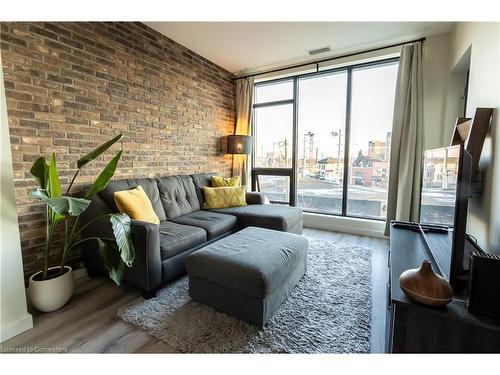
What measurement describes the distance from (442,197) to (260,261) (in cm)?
117

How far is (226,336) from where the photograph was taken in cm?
142

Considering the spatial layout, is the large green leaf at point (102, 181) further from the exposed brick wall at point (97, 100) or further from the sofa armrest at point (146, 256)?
the exposed brick wall at point (97, 100)

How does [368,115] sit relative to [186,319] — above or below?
above

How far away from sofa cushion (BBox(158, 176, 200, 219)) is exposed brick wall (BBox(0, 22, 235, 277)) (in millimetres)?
244

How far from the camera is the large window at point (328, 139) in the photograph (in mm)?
3439

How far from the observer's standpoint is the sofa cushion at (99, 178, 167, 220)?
2209mm

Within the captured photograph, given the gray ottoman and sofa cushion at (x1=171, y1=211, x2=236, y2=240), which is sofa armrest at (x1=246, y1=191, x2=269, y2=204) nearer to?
sofa cushion at (x1=171, y1=211, x2=236, y2=240)

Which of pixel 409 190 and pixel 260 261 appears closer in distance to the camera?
pixel 260 261

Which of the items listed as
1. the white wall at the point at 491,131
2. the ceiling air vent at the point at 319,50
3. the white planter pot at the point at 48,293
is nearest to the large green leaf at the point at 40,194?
the white planter pot at the point at 48,293

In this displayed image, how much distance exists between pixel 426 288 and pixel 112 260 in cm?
186

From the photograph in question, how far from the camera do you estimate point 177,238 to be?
2.04 metres
